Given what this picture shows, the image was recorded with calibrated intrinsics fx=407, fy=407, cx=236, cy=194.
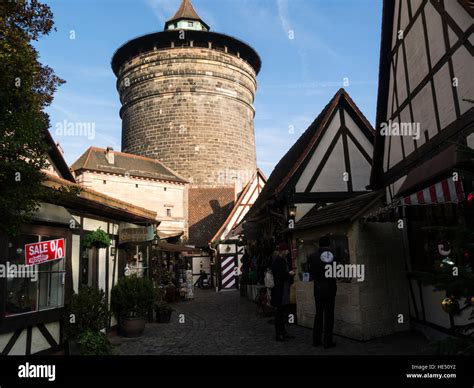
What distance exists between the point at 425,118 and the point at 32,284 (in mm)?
7141

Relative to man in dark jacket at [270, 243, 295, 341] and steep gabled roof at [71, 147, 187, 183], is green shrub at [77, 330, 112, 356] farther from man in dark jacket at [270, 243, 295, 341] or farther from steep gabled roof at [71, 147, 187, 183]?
steep gabled roof at [71, 147, 187, 183]

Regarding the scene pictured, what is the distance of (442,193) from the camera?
18.9 feet

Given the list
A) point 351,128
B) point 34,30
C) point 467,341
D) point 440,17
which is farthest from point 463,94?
point 34,30

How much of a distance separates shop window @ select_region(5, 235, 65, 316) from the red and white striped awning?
6.00 metres

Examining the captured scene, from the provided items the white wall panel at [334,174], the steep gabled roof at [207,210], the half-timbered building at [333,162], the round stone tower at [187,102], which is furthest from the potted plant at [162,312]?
the round stone tower at [187,102]

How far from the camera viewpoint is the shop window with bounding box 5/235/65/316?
6066mm

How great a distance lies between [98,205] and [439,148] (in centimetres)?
621

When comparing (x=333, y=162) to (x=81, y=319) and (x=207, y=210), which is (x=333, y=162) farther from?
(x=207, y=210)

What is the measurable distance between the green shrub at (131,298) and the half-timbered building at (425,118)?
560 centimetres

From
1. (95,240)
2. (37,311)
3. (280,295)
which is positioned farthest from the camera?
(95,240)

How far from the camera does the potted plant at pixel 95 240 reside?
314 inches

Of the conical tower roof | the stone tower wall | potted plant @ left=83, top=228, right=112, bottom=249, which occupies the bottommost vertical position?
potted plant @ left=83, top=228, right=112, bottom=249

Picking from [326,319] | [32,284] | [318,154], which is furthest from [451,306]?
[318,154]

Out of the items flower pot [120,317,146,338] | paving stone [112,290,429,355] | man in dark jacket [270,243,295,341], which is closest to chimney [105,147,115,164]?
paving stone [112,290,429,355]
